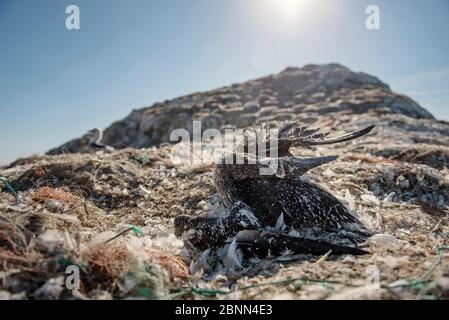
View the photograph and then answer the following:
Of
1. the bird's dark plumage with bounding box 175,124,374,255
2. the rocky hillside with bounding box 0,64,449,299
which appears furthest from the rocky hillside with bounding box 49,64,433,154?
the bird's dark plumage with bounding box 175,124,374,255

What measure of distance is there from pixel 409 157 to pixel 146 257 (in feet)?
32.2

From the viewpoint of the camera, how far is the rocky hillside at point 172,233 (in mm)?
3170

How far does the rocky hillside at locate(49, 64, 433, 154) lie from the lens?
33.2 meters

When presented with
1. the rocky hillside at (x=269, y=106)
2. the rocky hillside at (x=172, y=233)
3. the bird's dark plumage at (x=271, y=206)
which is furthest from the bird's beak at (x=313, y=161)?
the rocky hillside at (x=269, y=106)

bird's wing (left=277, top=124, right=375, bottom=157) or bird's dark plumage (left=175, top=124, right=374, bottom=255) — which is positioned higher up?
bird's wing (left=277, top=124, right=375, bottom=157)

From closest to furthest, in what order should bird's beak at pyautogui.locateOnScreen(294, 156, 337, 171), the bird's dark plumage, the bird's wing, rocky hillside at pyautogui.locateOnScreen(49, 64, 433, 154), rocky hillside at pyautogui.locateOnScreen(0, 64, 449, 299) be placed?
1. rocky hillside at pyautogui.locateOnScreen(0, 64, 449, 299)
2. the bird's dark plumage
3. bird's beak at pyautogui.locateOnScreen(294, 156, 337, 171)
4. the bird's wing
5. rocky hillside at pyautogui.locateOnScreen(49, 64, 433, 154)

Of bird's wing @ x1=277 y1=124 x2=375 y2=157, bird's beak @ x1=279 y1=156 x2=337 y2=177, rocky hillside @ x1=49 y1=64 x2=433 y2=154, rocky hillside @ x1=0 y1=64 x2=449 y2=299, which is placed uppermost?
rocky hillside @ x1=49 y1=64 x2=433 y2=154

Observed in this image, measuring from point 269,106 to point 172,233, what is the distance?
118ft

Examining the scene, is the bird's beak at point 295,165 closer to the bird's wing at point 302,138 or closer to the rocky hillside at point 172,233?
the bird's wing at point 302,138

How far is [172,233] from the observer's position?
5277 mm

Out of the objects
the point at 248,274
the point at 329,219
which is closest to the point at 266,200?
the point at 329,219

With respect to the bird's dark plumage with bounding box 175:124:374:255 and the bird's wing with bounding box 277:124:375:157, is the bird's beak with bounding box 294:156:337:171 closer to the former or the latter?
the bird's dark plumage with bounding box 175:124:374:255

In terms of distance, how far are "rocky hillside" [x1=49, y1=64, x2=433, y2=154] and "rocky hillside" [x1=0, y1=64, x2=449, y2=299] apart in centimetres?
1974
